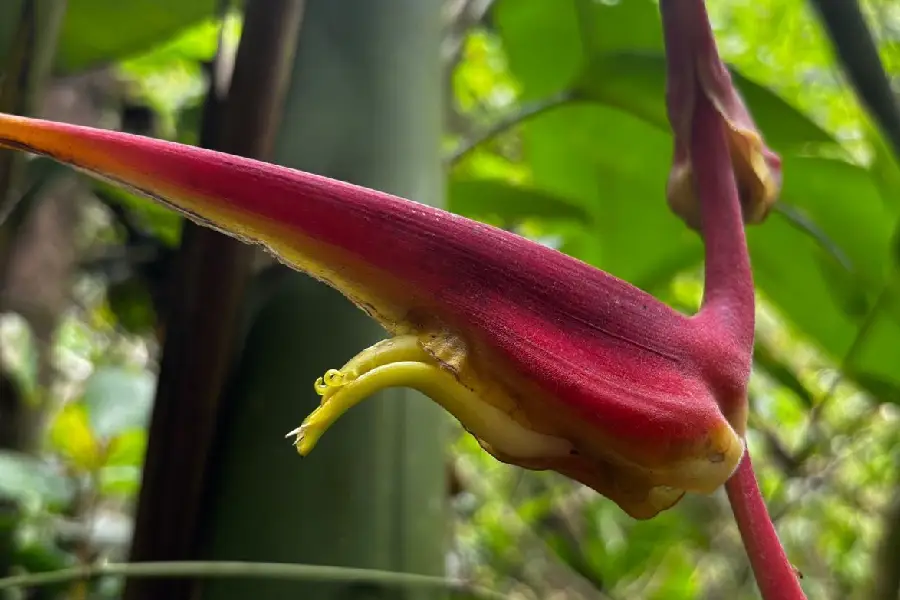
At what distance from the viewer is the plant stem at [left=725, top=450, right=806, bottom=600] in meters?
0.18

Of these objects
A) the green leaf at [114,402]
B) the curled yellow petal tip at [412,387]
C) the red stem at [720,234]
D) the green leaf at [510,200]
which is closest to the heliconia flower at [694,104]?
the red stem at [720,234]

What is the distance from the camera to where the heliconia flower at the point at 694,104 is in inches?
8.7

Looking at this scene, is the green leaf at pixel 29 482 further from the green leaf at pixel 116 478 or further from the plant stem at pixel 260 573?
the plant stem at pixel 260 573

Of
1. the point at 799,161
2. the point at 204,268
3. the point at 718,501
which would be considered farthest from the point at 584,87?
the point at 718,501

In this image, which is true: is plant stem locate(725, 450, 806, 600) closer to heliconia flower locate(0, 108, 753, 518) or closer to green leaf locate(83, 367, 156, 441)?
heliconia flower locate(0, 108, 753, 518)

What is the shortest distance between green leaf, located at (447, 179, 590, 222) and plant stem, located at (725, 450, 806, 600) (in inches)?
12.6

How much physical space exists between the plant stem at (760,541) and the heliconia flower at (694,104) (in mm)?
83

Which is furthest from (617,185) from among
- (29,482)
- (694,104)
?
(29,482)

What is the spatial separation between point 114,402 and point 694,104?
1.54 ft

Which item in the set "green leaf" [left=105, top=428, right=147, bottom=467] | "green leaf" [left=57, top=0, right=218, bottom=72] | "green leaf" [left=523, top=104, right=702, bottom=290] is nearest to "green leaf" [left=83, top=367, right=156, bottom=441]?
"green leaf" [left=105, top=428, right=147, bottom=467]

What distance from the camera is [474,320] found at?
0.50ft

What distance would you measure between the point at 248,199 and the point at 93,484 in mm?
493

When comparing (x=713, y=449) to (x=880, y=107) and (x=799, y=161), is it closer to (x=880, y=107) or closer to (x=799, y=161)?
(x=880, y=107)

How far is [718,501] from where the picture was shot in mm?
1022
